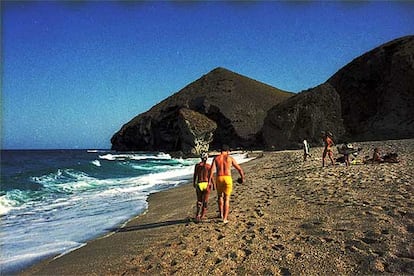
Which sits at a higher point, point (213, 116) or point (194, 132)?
point (213, 116)

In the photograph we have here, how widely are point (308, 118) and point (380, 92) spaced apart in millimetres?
22928

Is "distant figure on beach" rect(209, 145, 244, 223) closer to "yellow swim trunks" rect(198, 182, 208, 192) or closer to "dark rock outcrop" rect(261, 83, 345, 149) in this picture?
"yellow swim trunks" rect(198, 182, 208, 192)

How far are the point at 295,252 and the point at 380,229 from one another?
1.45 m

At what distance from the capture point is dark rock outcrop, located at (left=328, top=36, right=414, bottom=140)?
2119 inches

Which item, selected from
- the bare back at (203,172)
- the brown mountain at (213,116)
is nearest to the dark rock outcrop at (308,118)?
the brown mountain at (213,116)

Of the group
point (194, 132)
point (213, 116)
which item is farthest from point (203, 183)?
point (213, 116)

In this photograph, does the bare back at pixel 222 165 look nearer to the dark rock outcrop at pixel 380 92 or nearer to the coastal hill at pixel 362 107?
the coastal hill at pixel 362 107

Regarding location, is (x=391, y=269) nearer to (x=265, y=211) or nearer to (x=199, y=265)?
(x=199, y=265)

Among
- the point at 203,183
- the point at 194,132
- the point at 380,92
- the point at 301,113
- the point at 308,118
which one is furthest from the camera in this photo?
the point at 194,132

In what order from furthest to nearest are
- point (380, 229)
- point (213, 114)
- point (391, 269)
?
point (213, 114) → point (380, 229) → point (391, 269)

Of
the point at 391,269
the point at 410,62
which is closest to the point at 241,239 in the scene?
the point at 391,269

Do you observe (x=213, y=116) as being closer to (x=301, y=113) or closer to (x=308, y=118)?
(x=301, y=113)

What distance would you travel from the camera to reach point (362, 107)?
69.3 meters

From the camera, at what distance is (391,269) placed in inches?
175
